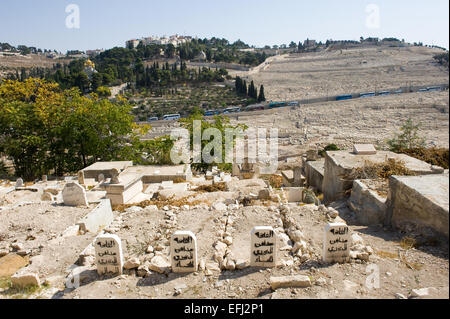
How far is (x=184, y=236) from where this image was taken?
505 cm

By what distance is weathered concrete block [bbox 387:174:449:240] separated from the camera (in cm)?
524

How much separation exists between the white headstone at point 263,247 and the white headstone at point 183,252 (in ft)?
3.02

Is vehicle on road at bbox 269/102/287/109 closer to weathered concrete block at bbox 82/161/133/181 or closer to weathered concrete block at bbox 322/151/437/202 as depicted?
weathered concrete block at bbox 82/161/133/181

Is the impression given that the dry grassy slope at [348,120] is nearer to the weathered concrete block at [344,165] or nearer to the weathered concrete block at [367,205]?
the weathered concrete block at [344,165]

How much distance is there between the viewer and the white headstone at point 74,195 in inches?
359

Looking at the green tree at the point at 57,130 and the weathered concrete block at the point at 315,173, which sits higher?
the green tree at the point at 57,130

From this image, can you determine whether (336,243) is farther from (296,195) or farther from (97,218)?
(97,218)

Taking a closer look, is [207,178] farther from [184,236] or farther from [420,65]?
[420,65]

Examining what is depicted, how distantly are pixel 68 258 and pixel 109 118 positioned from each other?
13.1 m

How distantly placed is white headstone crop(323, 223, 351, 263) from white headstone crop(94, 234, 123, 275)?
328 centimetres

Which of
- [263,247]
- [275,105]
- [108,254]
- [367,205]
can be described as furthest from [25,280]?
[275,105]

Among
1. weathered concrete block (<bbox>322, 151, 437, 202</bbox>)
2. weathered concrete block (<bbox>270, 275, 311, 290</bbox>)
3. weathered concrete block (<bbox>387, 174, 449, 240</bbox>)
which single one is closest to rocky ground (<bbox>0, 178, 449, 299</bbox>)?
weathered concrete block (<bbox>270, 275, 311, 290</bbox>)

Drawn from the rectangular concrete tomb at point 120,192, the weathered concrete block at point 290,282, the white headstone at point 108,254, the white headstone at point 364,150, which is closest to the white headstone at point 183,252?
the white headstone at point 108,254

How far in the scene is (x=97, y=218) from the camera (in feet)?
27.5
